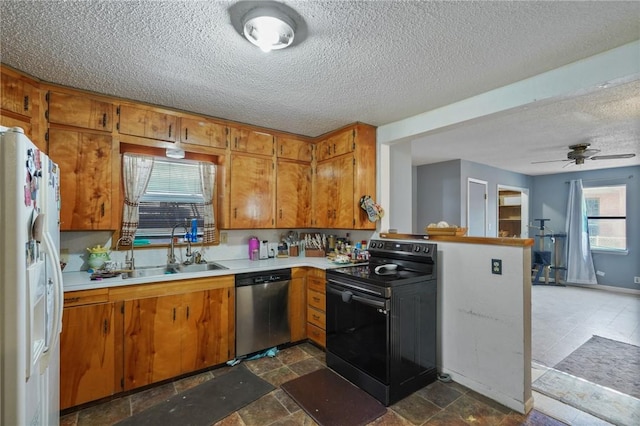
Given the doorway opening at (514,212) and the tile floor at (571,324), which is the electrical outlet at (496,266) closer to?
the tile floor at (571,324)

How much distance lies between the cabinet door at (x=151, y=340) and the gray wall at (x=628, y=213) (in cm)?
766

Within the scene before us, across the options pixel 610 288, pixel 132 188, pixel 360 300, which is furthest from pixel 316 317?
pixel 610 288

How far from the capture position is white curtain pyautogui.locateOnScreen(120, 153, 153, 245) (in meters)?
2.74

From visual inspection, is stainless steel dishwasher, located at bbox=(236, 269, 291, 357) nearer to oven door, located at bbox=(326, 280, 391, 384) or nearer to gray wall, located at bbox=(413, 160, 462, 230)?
oven door, located at bbox=(326, 280, 391, 384)

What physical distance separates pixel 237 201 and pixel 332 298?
1.47 meters

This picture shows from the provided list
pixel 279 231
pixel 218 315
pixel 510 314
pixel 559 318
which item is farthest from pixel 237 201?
pixel 559 318

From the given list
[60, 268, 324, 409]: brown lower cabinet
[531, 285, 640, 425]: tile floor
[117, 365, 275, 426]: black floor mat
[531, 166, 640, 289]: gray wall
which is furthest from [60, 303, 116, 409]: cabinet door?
[531, 166, 640, 289]: gray wall

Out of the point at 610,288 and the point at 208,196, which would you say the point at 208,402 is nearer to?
the point at 208,196

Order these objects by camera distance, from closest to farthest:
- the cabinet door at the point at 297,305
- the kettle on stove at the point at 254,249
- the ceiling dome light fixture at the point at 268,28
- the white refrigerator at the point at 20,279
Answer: the white refrigerator at the point at 20,279, the ceiling dome light fixture at the point at 268,28, the cabinet door at the point at 297,305, the kettle on stove at the point at 254,249

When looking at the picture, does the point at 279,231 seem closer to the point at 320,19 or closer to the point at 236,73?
the point at 236,73

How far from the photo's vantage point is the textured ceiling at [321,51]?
4.86 ft

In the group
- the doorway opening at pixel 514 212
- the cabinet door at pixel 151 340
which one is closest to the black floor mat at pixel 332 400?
the cabinet door at pixel 151 340

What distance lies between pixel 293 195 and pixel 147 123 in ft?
5.53

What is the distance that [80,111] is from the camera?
2.37 metres
